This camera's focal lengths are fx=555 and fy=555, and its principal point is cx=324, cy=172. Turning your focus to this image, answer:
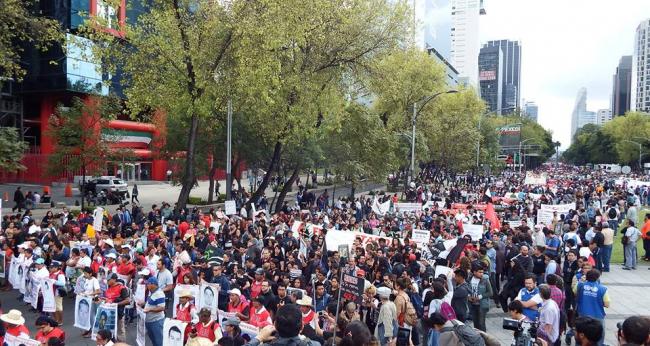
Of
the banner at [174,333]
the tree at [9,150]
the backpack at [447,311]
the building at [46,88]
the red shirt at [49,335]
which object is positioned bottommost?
the banner at [174,333]

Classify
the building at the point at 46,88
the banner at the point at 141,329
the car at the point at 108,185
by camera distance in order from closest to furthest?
the banner at the point at 141,329
the car at the point at 108,185
the building at the point at 46,88

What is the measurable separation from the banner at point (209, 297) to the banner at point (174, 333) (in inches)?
46.2

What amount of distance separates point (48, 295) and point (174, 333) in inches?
169

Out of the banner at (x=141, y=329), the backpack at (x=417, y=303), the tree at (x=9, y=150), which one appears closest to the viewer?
the backpack at (x=417, y=303)

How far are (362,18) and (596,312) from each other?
22.2m

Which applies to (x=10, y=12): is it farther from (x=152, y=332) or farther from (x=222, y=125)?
(x=152, y=332)

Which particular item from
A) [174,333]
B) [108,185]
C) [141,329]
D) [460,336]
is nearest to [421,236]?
[141,329]

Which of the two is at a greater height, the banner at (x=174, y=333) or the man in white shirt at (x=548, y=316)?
the man in white shirt at (x=548, y=316)

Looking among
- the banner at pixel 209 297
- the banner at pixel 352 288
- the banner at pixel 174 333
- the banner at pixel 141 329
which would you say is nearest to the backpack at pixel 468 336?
the banner at pixel 352 288

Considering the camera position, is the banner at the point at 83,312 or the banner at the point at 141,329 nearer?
the banner at the point at 141,329

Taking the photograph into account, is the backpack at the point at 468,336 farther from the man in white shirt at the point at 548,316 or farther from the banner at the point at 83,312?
the banner at the point at 83,312

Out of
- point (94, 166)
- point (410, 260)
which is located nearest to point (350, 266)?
point (410, 260)

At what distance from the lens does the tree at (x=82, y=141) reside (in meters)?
28.8

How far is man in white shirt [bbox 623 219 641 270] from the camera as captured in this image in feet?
53.8
